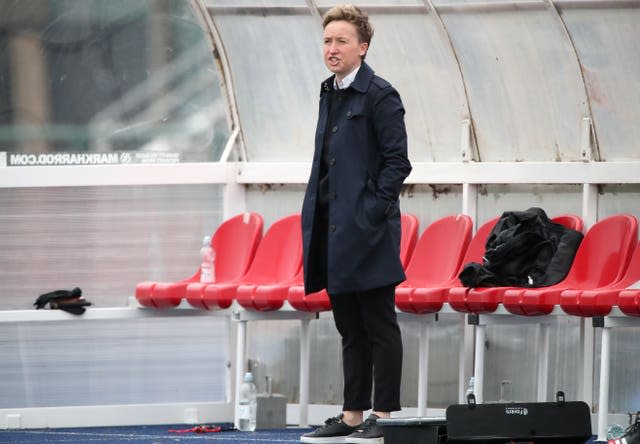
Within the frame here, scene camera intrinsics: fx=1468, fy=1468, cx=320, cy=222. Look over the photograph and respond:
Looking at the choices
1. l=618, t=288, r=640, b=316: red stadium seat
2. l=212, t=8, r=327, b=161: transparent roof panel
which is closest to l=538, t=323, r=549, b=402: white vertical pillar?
l=618, t=288, r=640, b=316: red stadium seat

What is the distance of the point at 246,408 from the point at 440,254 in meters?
1.36

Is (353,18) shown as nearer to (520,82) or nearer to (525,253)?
(525,253)

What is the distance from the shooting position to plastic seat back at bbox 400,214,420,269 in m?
8.10

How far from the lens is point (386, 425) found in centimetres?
571

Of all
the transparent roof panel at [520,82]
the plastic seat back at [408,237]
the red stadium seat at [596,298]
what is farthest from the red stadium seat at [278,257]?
the red stadium seat at [596,298]

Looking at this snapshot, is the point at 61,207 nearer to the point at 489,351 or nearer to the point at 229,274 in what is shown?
the point at 229,274

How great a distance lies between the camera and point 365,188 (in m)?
5.89

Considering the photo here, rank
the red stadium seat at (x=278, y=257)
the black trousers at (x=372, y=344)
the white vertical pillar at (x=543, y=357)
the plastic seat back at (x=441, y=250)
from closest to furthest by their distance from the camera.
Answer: the black trousers at (x=372, y=344)
the white vertical pillar at (x=543, y=357)
the plastic seat back at (x=441, y=250)
the red stadium seat at (x=278, y=257)

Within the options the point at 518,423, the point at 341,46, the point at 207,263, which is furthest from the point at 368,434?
the point at 207,263

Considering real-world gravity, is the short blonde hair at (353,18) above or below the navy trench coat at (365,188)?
above

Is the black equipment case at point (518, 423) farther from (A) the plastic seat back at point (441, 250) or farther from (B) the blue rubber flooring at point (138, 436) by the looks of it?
(A) the plastic seat back at point (441, 250)

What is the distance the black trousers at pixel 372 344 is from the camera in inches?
235

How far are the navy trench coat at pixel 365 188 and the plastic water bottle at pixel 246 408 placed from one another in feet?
7.00

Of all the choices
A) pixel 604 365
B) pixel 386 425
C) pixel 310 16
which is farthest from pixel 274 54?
pixel 386 425
